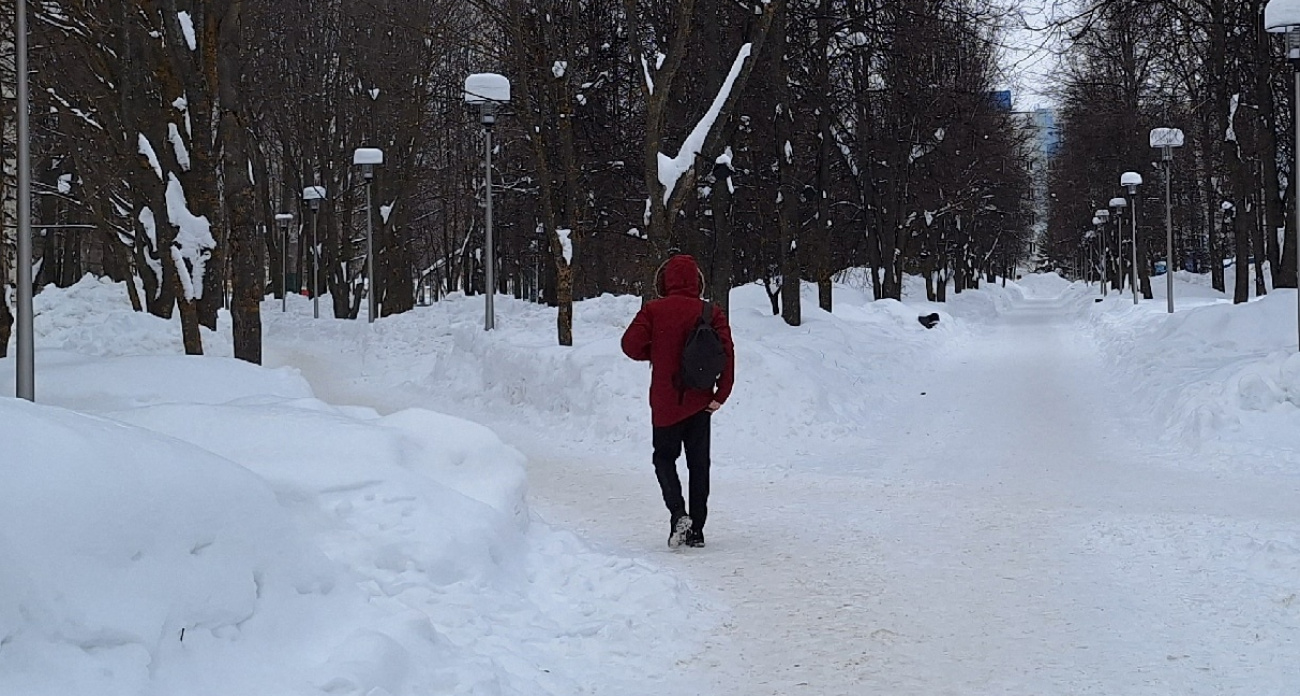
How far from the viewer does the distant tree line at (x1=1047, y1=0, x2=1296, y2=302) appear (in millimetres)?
20719

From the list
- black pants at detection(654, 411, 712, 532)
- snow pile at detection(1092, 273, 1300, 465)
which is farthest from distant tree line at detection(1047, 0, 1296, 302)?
black pants at detection(654, 411, 712, 532)

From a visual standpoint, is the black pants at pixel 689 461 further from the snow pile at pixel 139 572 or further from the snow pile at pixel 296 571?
the snow pile at pixel 139 572

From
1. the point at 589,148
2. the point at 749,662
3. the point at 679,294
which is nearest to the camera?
the point at 749,662

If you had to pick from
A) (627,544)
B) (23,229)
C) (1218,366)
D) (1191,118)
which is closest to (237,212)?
(23,229)

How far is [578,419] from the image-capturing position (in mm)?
14742

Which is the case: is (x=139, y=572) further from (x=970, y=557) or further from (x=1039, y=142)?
(x=1039, y=142)

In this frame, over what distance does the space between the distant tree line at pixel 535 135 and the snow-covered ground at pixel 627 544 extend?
3435mm

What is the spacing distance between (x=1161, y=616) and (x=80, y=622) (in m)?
4.71

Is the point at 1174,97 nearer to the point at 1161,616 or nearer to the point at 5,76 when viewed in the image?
the point at 5,76

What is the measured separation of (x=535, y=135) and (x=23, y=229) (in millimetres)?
9530

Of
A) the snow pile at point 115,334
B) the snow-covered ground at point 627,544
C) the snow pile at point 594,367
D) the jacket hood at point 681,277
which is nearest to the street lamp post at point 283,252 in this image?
the snow pile at point 594,367

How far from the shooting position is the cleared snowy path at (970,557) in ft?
18.3

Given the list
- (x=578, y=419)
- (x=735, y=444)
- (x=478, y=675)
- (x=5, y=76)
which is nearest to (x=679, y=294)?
(x=478, y=675)

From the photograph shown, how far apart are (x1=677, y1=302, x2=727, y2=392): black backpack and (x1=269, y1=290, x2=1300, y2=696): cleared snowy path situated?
1.01 meters
